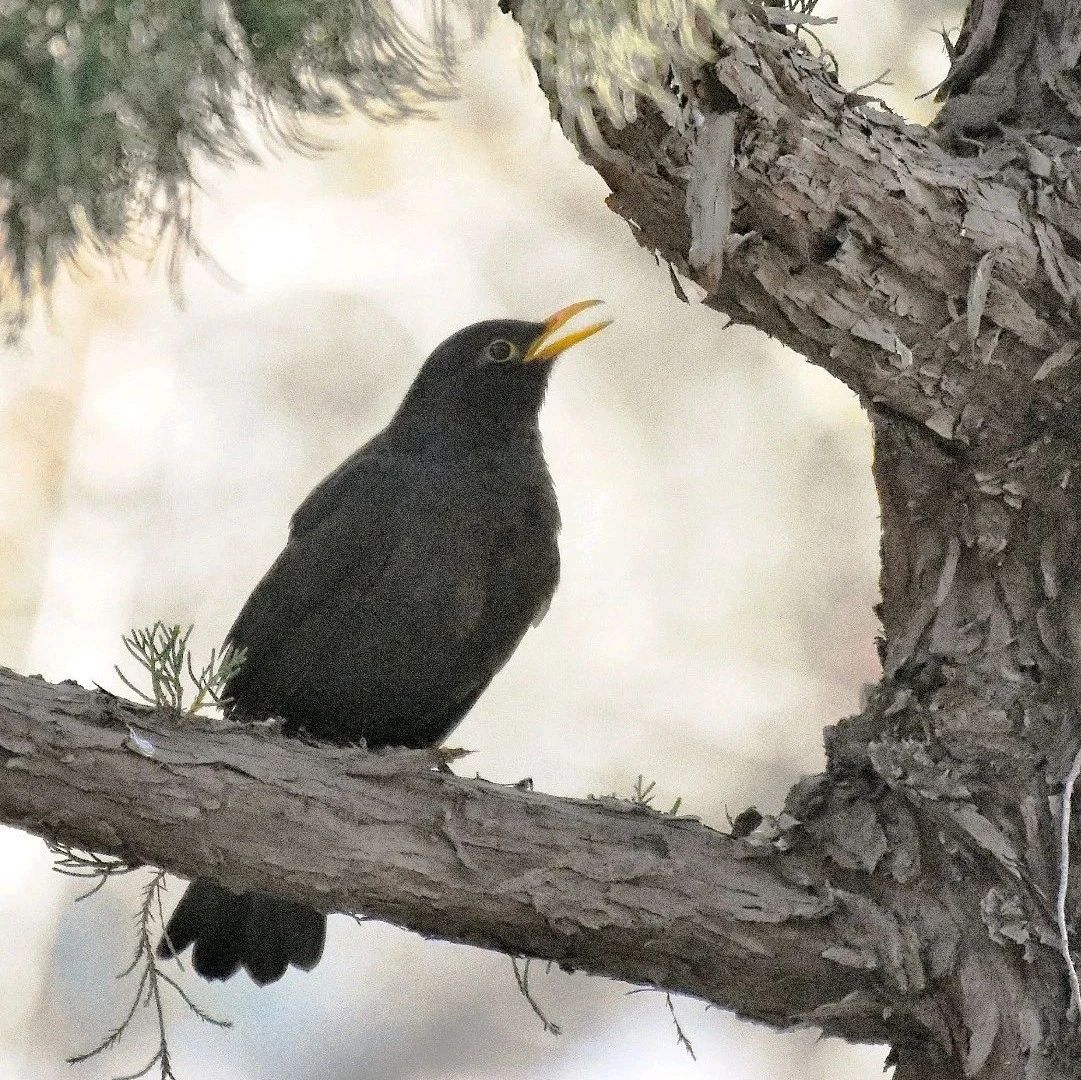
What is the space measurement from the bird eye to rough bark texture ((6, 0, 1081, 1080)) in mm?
1119

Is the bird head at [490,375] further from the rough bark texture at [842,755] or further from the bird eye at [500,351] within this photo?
the rough bark texture at [842,755]

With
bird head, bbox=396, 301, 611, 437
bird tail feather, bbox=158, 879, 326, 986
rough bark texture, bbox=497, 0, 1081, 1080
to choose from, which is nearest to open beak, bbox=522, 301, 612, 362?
bird head, bbox=396, 301, 611, 437

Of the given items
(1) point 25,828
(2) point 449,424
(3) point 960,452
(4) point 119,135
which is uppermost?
(2) point 449,424

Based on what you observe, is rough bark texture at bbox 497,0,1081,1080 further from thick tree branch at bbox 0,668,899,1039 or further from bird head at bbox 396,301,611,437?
bird head at bbox 396,301,611,437

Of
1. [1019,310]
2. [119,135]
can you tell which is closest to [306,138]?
[119,135]

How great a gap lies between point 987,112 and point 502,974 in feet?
8.88

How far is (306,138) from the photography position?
4.12ft

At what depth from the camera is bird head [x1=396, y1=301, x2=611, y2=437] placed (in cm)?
310

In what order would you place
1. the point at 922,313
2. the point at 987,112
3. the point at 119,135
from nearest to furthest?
1. the point at 119,135
2. the point at 922,313
3. the point at 987,112

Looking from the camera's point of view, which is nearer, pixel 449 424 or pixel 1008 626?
pixel 1008 626

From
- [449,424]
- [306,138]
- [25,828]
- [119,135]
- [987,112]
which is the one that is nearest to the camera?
[119,135]

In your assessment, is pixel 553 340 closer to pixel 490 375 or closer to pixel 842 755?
pixel 490 375

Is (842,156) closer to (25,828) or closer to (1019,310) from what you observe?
(1019,310)

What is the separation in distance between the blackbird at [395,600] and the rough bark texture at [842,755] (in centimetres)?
72
